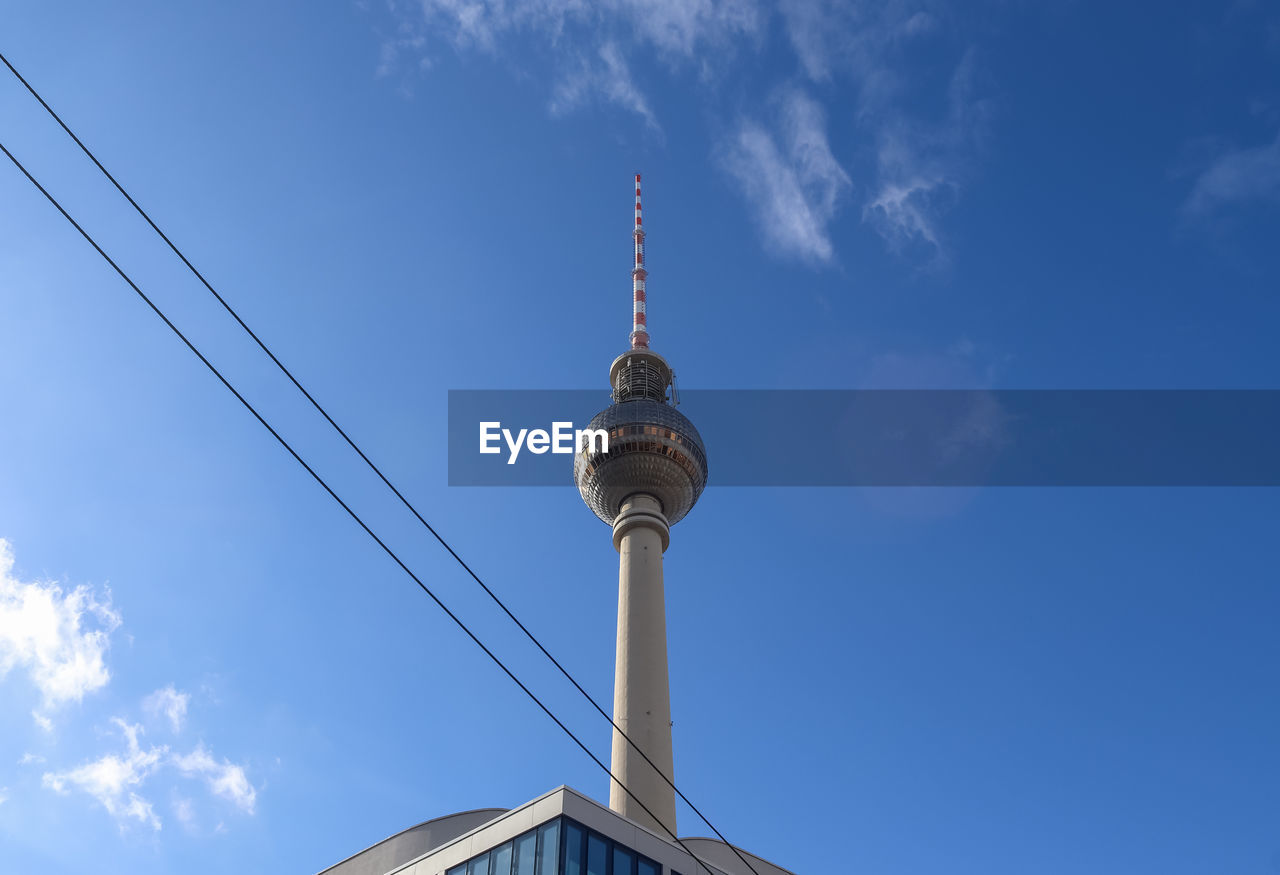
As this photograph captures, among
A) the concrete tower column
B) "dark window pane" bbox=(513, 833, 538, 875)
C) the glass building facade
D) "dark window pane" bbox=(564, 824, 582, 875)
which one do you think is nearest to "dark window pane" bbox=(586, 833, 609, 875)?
the glass building facade

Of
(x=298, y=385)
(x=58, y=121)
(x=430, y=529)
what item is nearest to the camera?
(x=58, y=121)

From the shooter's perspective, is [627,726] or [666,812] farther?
[627,726]

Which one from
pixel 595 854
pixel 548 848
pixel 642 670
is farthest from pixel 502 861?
pixel 642 670

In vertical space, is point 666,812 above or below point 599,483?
below

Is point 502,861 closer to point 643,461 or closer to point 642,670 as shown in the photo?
point 642,670

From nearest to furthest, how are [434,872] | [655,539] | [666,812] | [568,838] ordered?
1. [568,838]
2. [434,872]
3. [666,812]
4. [655,539]

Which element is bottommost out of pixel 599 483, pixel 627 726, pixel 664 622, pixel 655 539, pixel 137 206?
pixel 137 206

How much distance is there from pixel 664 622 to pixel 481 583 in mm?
41517

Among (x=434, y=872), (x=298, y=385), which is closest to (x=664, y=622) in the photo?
(x=434, y=872)

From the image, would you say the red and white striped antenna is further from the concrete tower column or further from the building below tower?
the building below tower

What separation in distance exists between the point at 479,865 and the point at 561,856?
3881 millimetres

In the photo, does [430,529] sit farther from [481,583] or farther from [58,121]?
[58,121]

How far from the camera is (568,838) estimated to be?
117 feet

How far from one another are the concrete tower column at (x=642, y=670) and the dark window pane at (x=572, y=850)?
17.1 meters
